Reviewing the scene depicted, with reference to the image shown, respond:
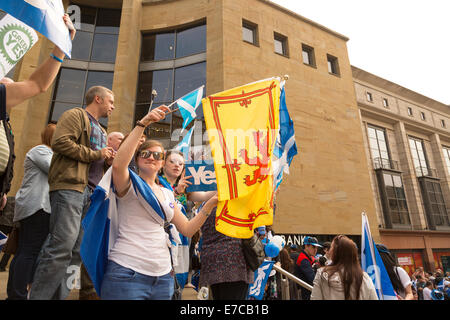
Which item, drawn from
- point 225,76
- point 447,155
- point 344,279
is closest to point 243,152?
point 344,279

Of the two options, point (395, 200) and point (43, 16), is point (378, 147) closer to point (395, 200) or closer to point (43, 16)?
point (395, 200)

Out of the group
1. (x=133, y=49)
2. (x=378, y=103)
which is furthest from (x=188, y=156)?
(x=378, y=103)

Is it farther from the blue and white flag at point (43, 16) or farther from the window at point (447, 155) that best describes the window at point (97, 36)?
the window at point (447, 155)

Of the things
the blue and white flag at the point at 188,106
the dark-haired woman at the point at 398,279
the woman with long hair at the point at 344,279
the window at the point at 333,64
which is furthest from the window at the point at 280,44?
the woman with long hair at the point at 344,279

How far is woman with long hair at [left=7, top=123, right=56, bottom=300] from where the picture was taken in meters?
2.47

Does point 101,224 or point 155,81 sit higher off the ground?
point 155,81

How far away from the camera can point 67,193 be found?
2.49 metres

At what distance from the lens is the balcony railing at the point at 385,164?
23.4 m

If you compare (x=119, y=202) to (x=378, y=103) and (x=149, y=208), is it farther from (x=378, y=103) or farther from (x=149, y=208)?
(x=378, y=103)

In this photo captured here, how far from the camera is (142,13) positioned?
50.7ft

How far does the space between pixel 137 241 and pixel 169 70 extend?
14.2m

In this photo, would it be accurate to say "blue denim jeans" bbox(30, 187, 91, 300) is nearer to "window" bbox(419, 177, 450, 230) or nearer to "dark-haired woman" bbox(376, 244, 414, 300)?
"dark-haired woman" bbox(376, 244, 414, 300)

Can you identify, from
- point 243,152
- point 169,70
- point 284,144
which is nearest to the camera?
point 243,152

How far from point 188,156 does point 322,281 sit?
9.67 feet
